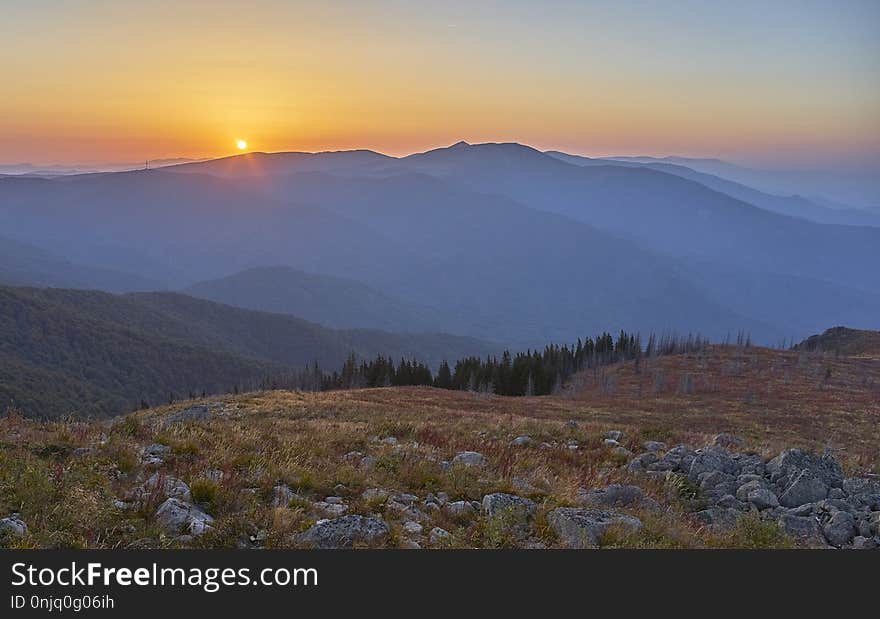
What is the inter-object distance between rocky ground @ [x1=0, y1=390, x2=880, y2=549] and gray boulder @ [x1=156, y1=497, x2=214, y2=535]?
0.8 inches

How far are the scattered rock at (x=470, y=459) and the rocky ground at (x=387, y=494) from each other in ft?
0.15

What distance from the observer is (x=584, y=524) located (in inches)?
300

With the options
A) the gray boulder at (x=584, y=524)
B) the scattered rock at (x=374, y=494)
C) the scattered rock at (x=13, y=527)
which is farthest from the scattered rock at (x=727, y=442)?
the scattered rock at (x=13, y=527)

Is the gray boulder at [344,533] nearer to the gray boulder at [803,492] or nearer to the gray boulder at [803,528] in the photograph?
the gray boulder at [803,528]

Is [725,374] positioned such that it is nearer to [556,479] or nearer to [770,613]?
[556,479]

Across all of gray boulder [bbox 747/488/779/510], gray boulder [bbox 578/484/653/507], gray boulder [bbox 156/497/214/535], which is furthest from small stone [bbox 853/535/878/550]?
gray boulder [bbox 156/497/214/535]

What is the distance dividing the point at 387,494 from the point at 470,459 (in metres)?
4.13

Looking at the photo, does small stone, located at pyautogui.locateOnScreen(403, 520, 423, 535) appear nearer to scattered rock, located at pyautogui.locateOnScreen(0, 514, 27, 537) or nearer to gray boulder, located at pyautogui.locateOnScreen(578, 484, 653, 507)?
gray boulder, located at pyautogui.locateOnScreen(578, 484, 653, 507)

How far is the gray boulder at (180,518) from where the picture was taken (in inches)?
255

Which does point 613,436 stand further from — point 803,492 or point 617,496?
point 617,496

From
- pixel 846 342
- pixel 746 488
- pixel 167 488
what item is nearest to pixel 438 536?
pixel 167 488

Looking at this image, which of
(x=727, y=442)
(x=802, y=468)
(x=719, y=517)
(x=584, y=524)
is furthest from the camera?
(x=727, y=442)

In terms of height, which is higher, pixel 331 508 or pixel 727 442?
pixel 331 508

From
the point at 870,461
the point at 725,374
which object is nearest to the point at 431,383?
the point at 725,374
